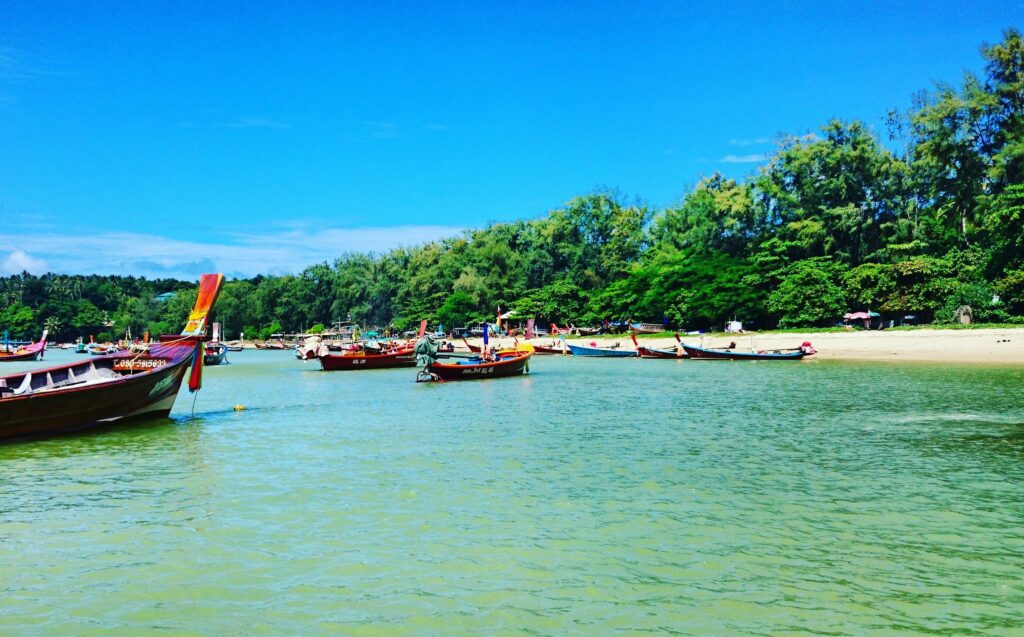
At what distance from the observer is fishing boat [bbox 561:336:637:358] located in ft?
207

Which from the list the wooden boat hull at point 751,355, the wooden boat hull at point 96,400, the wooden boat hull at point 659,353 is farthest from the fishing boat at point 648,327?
the wooden boat hull at point 96,400

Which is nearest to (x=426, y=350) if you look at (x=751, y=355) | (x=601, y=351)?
(x=751, y=355)

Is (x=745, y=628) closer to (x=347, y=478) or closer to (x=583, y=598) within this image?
(x=583, y=598)

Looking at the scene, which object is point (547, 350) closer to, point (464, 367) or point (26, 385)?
point (464, 367)

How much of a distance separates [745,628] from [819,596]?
119 cm

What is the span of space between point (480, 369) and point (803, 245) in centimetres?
3827

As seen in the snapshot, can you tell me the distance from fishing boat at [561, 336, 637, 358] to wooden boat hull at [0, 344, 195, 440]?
147 feet

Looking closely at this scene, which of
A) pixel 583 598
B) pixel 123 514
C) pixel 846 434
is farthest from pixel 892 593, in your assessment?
pixel 846 434

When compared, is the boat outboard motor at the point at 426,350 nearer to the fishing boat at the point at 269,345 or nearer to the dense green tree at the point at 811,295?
the dense green tree at the point at 811,295

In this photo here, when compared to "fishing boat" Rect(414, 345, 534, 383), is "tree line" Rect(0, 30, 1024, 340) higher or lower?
higher

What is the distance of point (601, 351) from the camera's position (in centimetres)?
6450

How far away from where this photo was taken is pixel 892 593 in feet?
24.7

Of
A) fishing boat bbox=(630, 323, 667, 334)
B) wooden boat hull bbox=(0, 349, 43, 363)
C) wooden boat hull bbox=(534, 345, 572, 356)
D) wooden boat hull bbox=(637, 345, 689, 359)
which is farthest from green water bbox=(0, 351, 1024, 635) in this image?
wooden boat hull bbox=(0, 349, 43, 363)

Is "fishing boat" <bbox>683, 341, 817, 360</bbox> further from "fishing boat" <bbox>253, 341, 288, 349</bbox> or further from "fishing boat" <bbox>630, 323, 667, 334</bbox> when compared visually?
"fishing boat" <bbox>253, 341, 288, 349</bbox>
